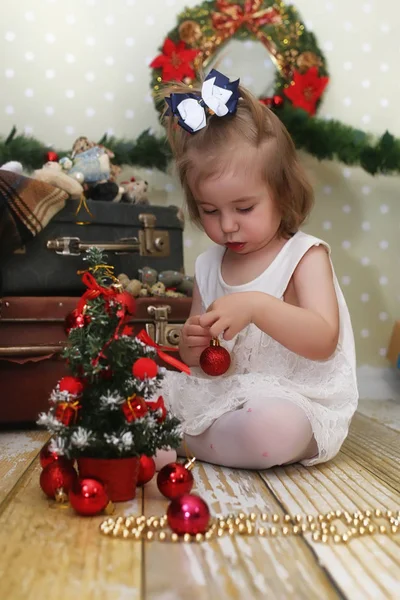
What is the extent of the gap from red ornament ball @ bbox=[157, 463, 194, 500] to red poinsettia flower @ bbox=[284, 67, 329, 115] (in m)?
1.39

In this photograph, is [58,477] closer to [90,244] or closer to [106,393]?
[106,393]

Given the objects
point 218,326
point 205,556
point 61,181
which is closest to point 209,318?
point 218,326

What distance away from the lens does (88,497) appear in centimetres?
77

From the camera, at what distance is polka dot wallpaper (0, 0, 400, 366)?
6.52ft

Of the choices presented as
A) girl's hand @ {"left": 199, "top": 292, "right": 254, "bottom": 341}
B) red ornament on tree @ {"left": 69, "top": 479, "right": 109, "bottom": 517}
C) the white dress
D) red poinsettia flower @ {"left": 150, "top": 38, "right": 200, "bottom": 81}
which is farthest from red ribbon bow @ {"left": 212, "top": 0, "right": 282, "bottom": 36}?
red ornament on tree @ {"left": 69, "top": 479, "right": 109, "bottom": 517}

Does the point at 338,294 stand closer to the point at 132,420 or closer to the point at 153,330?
the point at 153,330

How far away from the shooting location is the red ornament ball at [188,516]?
720 mm

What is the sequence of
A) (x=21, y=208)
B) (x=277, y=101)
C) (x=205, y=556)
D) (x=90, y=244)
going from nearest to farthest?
(x=205, y=556)
(x=21, y=208)
(x=90, y=244)
(x=277, y=101)

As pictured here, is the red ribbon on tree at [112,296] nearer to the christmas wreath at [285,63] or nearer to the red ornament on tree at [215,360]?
the red ornament on tree at [215,360]

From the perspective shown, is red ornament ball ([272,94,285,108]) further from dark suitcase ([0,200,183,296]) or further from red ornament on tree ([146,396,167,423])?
red ornament on tree ([146,396,167,423])

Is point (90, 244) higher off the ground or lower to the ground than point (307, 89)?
lower

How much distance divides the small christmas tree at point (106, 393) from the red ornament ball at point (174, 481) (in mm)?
31

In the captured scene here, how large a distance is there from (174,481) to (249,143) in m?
0.58

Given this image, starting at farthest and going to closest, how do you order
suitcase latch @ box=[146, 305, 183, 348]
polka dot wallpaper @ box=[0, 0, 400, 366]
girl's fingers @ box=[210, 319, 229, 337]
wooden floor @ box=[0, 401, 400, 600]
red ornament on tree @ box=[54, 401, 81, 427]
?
1. polka dot wallpaper @ box=[0, 0, 400, 366]
2. suitcase latch @ box=[146, 305, 183, 348]
3. girl's fingers @ box=[210, 319, 229, 337]
4. red ornament on tree @ box=[54, 401, 81, 427]
5. wooden floor @ box=[0, 401, 400, 600]
